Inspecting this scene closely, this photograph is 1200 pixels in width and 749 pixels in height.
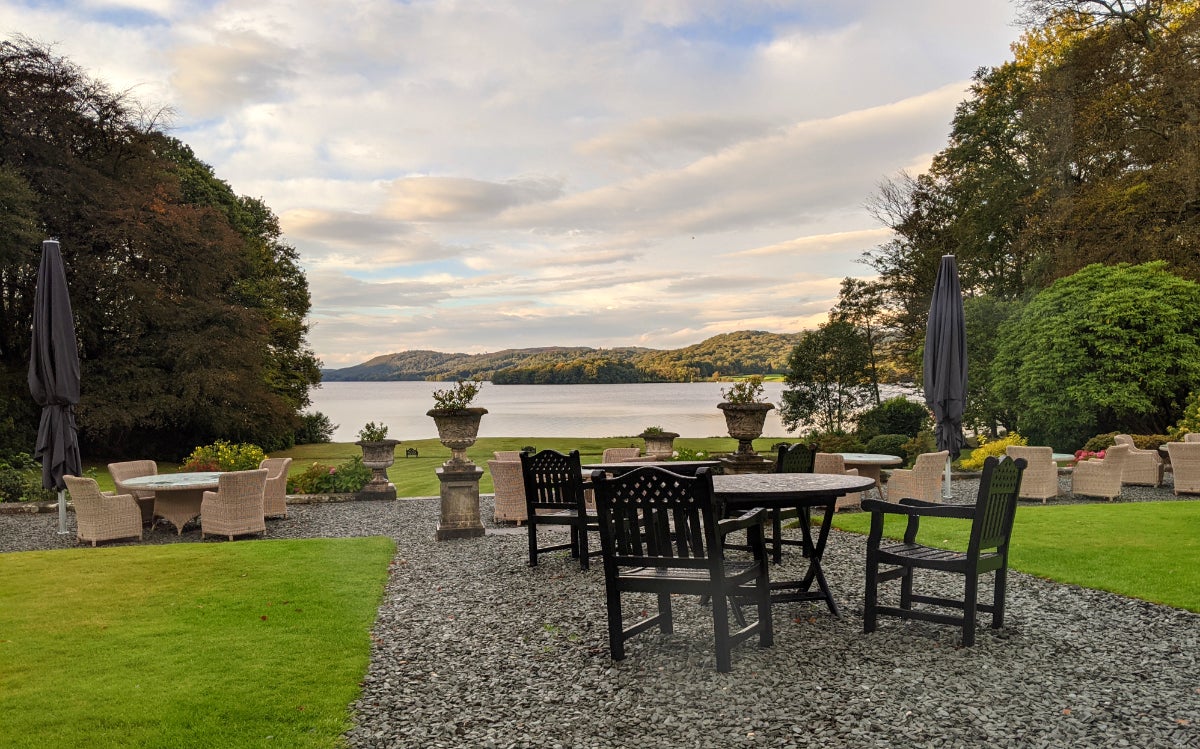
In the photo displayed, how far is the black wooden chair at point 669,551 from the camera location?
386cm

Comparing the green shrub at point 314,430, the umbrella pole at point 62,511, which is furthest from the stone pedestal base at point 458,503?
the green shrub at point 314,430

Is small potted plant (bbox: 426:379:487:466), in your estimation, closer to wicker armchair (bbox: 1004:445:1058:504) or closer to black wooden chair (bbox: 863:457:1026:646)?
black wooden chair (bbox: 863:457:1026:646)

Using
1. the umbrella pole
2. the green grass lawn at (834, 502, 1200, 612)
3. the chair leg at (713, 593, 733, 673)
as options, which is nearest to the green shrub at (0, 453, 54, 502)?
the umbrella pole

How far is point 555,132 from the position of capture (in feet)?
45.3

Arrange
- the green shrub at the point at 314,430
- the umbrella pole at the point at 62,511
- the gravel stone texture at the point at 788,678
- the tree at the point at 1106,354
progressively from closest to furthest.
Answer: the gravel stone texture at the point at 788,678 → the umbrella pole at the point at 62,511 → the tree at the point at 1106,354 → the green shrub at the point at 314,430

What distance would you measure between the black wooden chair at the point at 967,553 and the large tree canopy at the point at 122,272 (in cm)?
1890

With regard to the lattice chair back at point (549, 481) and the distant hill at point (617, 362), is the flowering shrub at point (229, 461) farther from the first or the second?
the distant hill at point (617, 362)

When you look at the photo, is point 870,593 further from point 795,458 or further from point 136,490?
point 136,490

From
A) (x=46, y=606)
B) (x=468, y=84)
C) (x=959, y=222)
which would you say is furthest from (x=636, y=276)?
(x=46, y=606)

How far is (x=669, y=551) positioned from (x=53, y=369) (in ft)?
27.8

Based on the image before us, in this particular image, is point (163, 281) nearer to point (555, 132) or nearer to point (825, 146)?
point (555, 132)

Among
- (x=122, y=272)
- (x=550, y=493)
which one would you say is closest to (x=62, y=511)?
(x=550, y=493)

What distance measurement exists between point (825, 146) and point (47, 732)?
42.2ft

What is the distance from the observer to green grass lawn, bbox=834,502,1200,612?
564 centimetres
